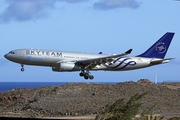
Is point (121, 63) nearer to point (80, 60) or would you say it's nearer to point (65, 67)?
point (80, 60)

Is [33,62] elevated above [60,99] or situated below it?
above

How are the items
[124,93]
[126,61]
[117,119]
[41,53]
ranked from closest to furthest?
1. [117,119]
2. [41,53]
3. [126,61]
4. [124,93]

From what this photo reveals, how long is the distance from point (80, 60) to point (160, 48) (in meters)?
16.0

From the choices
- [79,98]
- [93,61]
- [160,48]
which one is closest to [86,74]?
[93,61]

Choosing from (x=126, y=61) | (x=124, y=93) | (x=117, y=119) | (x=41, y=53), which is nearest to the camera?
(x=117, y=119)

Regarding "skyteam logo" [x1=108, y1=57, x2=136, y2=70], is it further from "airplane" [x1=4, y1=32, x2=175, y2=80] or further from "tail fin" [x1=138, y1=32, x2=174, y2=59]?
"tail fin" [x1=138, y1=32, x2=174, y2=59]

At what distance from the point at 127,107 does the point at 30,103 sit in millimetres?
43924

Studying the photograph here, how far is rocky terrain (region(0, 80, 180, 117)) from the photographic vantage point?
62594 mm

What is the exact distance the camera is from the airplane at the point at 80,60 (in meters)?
58.0

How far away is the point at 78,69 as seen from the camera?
60.3 metres

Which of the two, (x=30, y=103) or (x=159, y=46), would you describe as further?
(x=159, y=46)

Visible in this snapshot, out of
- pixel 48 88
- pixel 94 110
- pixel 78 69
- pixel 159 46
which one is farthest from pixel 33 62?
pixel 159 46

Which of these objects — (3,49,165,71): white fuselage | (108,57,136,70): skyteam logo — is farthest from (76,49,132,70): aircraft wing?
(108,57,136,70): skyteam logo

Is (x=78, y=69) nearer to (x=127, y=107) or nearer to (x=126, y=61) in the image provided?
(x=126, y=61)
